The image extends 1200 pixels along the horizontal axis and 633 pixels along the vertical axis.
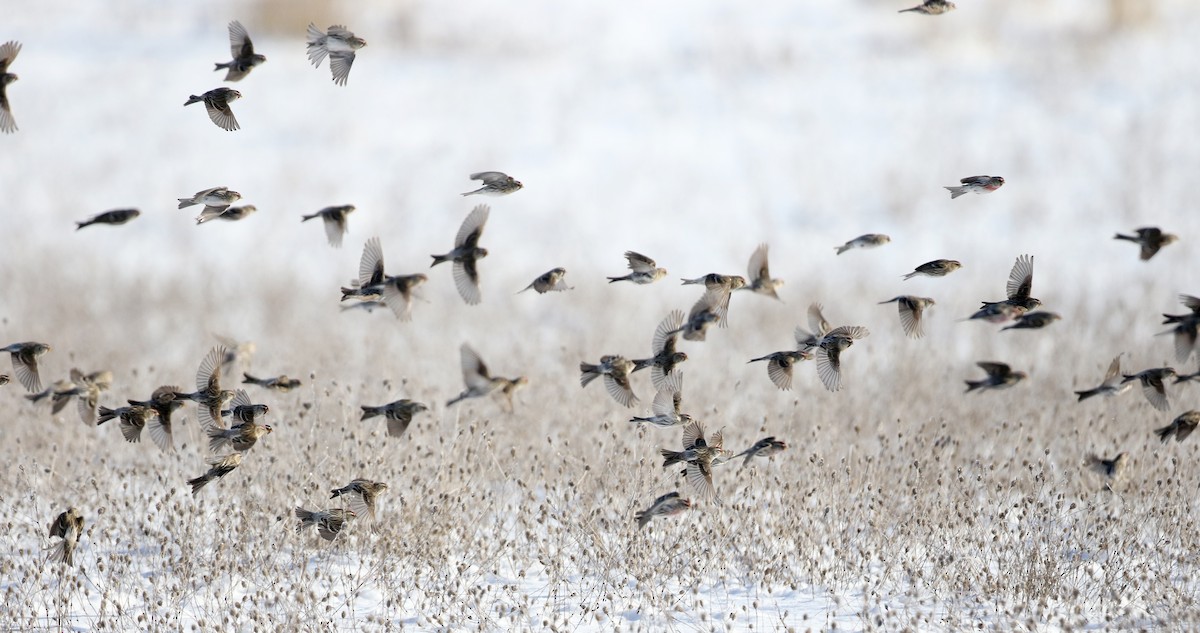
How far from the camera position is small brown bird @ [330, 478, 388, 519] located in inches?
219

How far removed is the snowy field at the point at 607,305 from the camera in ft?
20.3

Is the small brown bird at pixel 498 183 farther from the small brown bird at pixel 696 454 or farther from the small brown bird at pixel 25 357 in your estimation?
the small brown bird at pixel 25 357

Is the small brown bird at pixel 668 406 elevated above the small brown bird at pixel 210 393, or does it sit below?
below

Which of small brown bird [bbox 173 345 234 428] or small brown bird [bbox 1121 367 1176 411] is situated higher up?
small brown bird [bbox 173 345 234 428]

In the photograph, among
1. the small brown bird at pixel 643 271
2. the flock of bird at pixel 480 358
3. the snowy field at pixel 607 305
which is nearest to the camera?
the flock of bird at pixel 480 358

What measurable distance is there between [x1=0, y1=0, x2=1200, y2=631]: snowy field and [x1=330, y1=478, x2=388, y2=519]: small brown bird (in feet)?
1.49

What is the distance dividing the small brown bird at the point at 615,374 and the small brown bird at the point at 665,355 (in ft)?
0.18

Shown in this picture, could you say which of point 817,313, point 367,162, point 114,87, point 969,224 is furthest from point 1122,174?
point 114,87

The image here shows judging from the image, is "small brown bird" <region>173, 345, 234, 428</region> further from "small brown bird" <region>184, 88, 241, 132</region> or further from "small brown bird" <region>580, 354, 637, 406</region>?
"small brown bird" <region>580, 354, 637, 406</region>

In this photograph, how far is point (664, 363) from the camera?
568cm

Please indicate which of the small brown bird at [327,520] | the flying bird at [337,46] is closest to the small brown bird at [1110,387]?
the small brown bird at [327,520]

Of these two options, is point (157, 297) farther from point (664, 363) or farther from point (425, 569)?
point (664, 363)

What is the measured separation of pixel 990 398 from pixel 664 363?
14.2ft

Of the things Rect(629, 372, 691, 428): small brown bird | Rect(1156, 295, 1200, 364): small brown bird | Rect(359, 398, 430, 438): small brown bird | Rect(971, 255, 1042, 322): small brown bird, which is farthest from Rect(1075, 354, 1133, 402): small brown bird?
Rect(359, 398, 430, 438): small brown bird
